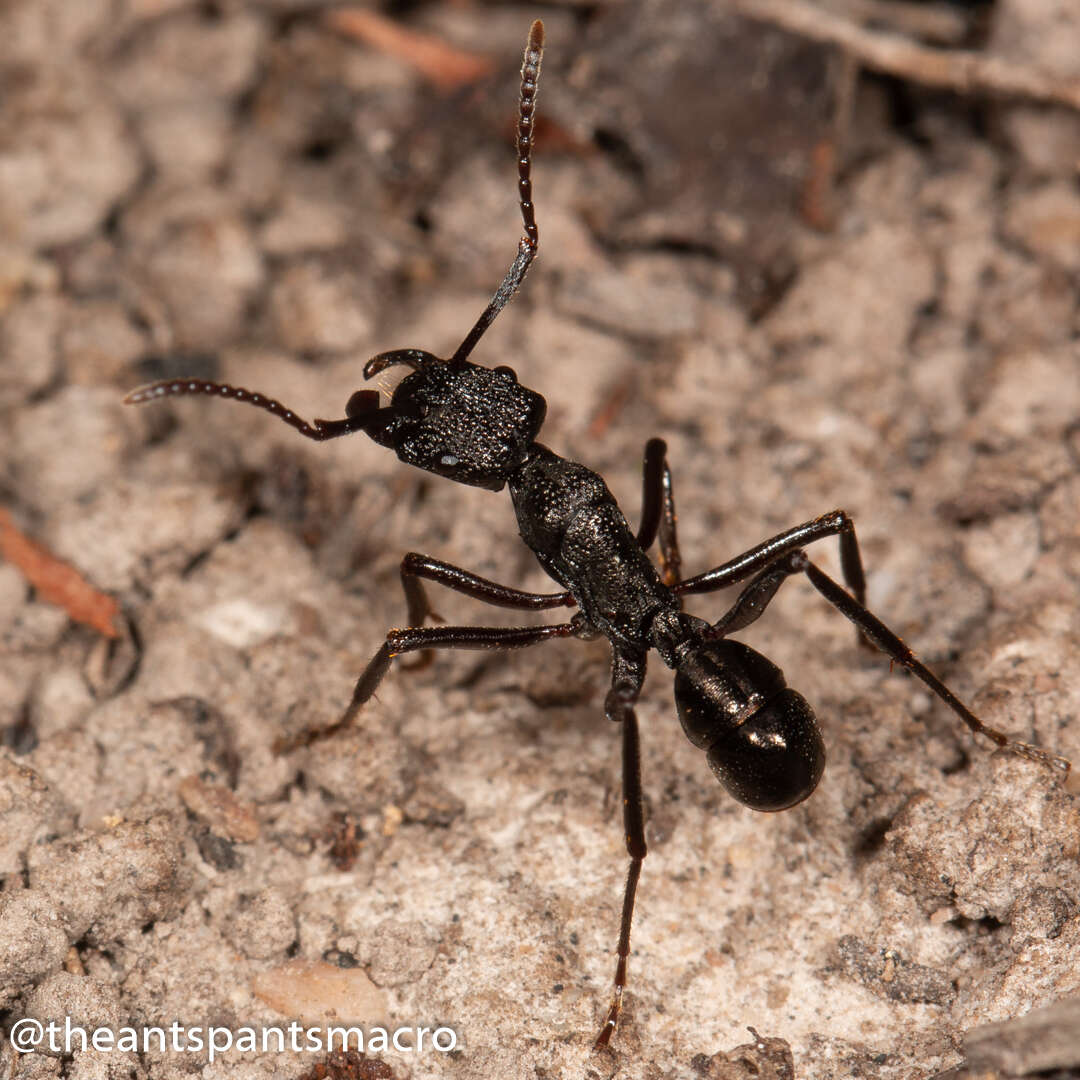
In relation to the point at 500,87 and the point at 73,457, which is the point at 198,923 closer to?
the point at 73,457

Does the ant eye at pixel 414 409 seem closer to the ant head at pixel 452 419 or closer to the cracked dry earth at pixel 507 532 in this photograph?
the ant head at pixel 452 419

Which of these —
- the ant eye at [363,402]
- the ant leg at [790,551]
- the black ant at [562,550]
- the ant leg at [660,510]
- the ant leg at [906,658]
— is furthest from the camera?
the ant leg at [660,510]

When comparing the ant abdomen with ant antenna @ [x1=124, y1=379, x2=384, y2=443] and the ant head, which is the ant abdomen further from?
ant antenna @ [x1=124, y1=379, x2=384, y2=443]

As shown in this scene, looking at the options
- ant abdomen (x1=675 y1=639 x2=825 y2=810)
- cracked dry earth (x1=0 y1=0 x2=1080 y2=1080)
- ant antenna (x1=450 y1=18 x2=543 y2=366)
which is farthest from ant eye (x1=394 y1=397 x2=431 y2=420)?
ant abdomen (x1=675 y1=639 x2=825 y2=810)

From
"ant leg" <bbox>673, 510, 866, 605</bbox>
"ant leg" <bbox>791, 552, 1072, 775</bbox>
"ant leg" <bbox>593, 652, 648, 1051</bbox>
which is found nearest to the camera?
"ant leg" <bbox>593, 652, 648, 1051</bbox>

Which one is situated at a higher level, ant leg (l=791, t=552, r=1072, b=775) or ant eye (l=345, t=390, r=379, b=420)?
ant eye (l=345, t=390, r=379, b=420)

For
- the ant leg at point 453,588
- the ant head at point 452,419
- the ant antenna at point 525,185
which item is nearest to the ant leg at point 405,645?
the ant leg at point 453,588

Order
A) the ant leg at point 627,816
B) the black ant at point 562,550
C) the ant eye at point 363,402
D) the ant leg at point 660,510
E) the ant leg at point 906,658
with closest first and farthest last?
the ant leg at point 627,816, the ant leg at point 906,658, the black ant at point 562,550, the ant eye at point 363,402, the ant leg at point 660,510

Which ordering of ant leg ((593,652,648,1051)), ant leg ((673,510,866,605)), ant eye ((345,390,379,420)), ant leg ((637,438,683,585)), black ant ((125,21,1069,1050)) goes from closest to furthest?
ant leg ((593,652,648,1051))
black ant ((125,21,1069,1050))
ant leg ((673,510,866,605))
ant eye ((345,390,379,420))
ant leg ((637,438,683,585))

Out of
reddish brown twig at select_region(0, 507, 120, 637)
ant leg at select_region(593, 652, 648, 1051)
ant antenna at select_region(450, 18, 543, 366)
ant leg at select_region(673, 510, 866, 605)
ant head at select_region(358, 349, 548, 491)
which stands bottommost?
ant leg at select_region(593, 652, 648, 1051)
